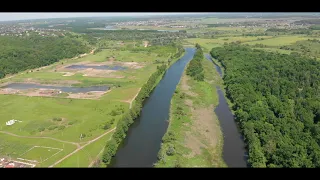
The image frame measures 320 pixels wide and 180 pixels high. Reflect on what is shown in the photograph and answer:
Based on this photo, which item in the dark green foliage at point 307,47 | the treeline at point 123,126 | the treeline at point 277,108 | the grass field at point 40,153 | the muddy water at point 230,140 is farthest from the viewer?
the dark green foliage at point 307,47

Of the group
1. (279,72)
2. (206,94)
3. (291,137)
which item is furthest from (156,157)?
(279,72)

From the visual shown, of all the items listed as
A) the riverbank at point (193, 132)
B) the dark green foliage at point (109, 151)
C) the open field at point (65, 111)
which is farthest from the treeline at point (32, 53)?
the dark green foliage at point (109, 151)

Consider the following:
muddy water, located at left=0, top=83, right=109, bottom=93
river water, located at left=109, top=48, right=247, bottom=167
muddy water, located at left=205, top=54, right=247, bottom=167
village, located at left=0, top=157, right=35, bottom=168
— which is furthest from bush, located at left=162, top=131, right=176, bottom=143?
muddy water, located at left=0, top=83, right=109, bottom=93

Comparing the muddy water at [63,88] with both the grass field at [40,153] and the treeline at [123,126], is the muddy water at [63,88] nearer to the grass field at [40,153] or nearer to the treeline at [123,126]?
the treeline at [123,126]

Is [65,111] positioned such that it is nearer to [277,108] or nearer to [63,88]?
[63,88]

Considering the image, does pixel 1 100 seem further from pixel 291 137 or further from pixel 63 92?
pixel 291 137

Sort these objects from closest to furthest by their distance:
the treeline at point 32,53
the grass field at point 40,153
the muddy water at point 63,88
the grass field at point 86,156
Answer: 1. the grass field at point 86,156
2. the grass field at point 40,153
3. the muddy water at point 63,88
4. the treeline at point 32,53
